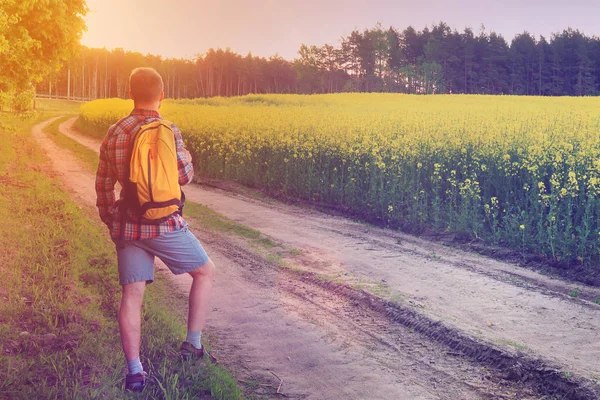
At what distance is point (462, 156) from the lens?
40.4ft

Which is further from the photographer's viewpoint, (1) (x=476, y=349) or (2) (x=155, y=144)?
(1) (x=476, y=349)

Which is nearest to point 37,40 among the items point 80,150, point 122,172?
point 80,150

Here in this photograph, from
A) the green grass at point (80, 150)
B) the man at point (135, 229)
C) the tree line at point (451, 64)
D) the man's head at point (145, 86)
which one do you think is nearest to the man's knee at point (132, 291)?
the man at point (135, 229)

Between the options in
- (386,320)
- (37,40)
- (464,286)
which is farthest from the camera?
(37,40)

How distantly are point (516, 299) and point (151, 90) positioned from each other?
5.24 meters

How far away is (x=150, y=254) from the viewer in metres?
4.17

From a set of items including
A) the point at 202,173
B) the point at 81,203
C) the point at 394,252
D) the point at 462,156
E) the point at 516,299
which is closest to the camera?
the point at 516,299

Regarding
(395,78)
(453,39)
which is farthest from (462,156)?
(453,39)

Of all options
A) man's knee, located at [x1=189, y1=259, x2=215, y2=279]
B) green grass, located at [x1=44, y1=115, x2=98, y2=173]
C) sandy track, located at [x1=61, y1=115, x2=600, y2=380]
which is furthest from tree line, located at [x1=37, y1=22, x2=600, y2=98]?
man's knee, located at [x1=189, y1=259, x2=215, y2=279]

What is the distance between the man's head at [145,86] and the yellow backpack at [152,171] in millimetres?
220

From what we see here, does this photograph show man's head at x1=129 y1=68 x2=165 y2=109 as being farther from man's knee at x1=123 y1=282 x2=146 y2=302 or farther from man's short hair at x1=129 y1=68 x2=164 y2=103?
man's knee at x1=123 y1=282 x2=146 y2=302

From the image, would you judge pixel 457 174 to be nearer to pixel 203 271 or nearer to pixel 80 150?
pixel 203 271

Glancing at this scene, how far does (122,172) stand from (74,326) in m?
2.11

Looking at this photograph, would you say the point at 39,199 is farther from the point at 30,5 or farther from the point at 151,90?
the point at 151,90
